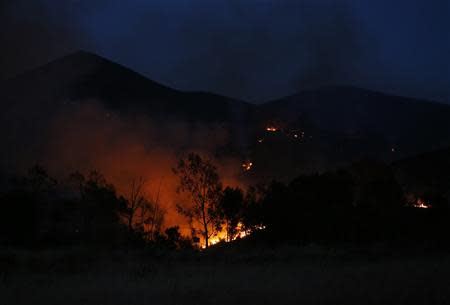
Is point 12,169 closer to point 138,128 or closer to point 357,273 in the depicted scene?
point 138,128

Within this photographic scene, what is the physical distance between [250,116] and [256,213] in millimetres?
97181

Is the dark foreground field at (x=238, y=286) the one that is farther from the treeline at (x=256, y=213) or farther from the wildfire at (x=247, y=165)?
the wildfire at (x=247, y=165)

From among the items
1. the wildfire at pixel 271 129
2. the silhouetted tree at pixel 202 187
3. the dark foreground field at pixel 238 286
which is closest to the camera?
the dark foreground field at pixel 238 286

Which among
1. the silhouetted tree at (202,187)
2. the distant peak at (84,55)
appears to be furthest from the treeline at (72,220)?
the distant peak at (84,55)

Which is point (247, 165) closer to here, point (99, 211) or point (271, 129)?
point (271, 129)

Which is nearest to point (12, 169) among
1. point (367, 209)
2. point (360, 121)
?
point (367, 209)

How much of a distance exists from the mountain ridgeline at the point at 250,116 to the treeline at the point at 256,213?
132 feet

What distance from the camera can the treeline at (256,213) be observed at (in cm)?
2873

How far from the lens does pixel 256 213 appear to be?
110 feet

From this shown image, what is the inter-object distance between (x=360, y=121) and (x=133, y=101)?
70.8 meters

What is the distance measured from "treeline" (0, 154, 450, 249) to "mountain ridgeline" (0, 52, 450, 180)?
4024 cm

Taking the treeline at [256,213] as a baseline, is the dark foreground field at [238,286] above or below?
below

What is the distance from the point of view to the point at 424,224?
29219 mm

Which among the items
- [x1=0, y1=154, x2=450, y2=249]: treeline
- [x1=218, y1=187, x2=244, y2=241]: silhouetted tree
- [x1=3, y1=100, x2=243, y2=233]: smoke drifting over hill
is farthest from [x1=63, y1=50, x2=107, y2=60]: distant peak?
[x1=218, y1=187, x2=244, y2=241]: silhouetted tree
